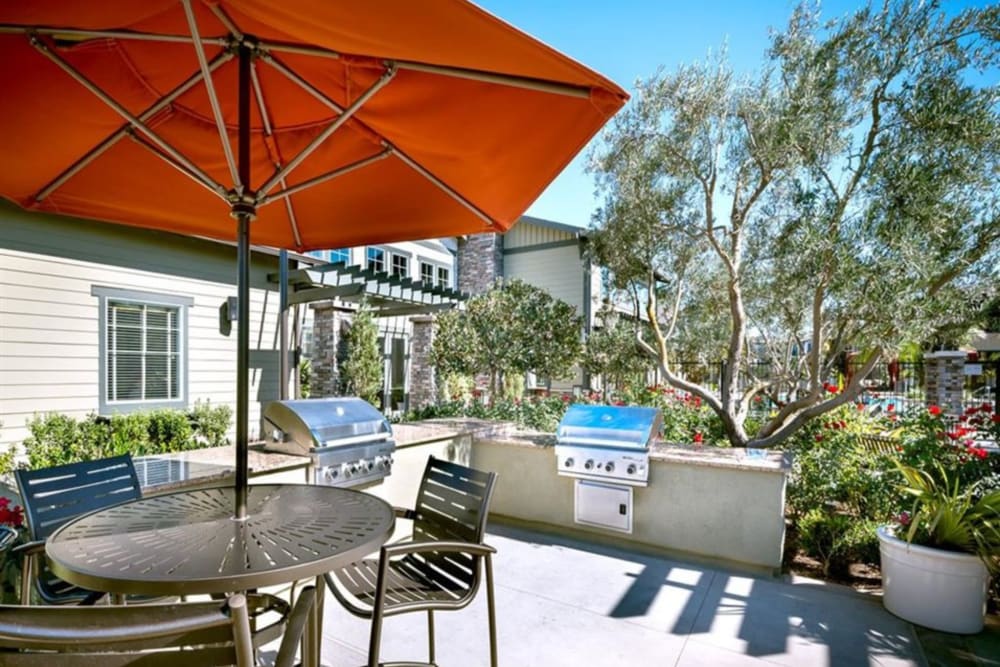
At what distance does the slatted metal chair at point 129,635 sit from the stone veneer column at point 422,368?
10230mm

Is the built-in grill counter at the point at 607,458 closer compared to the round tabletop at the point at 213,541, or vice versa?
the round tabletop at the point at 213,541

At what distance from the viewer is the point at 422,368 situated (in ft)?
37.7

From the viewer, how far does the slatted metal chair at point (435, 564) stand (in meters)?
1.88

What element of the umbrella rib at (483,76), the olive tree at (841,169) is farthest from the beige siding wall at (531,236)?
the umbrella rib at (483,76)

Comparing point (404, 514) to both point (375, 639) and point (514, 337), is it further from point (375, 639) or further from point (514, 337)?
point (514, 337)

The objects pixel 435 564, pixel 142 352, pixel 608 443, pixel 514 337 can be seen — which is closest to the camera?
pixel 435 564

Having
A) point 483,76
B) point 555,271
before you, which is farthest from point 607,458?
point 555,271

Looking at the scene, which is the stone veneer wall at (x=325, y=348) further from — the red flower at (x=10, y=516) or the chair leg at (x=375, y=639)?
the chair leg at (x=375, y=639)

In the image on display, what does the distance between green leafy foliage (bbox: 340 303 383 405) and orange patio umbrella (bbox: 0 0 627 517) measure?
6.71 meters

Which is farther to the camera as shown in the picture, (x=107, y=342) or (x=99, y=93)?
(x=107, y=342)

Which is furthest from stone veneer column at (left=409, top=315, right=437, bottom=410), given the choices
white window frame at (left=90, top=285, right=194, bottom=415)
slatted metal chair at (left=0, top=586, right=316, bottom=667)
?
slatted metal chair at (left=0, top=586, right=316, bottom=667)

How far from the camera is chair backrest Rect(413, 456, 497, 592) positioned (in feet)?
7.16

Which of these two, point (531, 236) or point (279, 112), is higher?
point (531, 236)

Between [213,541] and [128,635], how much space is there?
26.1 inches
